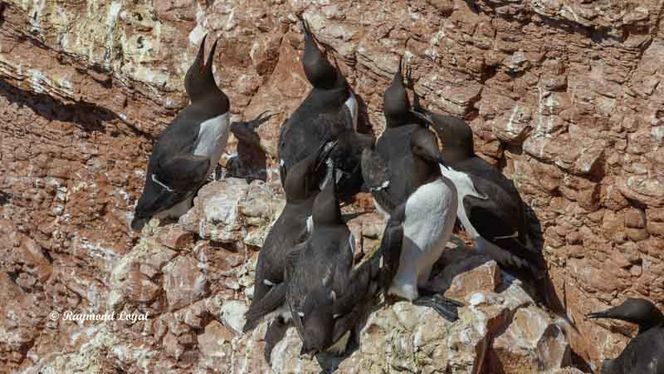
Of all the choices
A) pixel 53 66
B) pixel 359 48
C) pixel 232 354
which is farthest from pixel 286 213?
pixel 53 66

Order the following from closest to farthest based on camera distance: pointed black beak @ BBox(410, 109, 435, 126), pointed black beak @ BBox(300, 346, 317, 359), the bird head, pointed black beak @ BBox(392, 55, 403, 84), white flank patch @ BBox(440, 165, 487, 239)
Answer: pointed black beak @ BBox(300, 346, 317, 359)
white flank patch @ BBox(440, 165, 487, 239)
pointed black beak @ BBox(410, 109, 435, 126)
pointed black beak @ BBox(392, 55, 403, 84)
the bird head

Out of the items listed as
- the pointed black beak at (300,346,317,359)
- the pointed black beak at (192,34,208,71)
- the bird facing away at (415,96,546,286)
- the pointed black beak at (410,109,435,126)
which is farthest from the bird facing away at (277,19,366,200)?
the pointed black beak at (300,346,317,359)

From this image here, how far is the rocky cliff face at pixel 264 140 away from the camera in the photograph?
8.34 metres

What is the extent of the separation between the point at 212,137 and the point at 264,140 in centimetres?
42

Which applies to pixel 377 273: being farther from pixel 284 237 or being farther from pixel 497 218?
pixel 497 218

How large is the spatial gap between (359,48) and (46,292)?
419 centimetres

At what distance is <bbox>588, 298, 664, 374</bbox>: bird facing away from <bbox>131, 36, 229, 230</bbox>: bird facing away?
3519 mm

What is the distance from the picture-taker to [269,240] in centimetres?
873

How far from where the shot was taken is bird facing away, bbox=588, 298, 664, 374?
25.2 ft

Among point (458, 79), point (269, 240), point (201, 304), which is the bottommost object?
point (201, 304)

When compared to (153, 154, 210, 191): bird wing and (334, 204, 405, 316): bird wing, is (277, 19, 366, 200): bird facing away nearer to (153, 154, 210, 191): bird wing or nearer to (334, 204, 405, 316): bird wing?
(153, 154, 210, 191): bird wing

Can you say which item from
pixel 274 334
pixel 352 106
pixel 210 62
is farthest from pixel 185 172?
pixel 274 334

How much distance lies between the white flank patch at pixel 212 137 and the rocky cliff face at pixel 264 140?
35 centimetres

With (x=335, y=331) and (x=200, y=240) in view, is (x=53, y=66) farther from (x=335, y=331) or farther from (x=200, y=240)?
(x=335, y=331)
